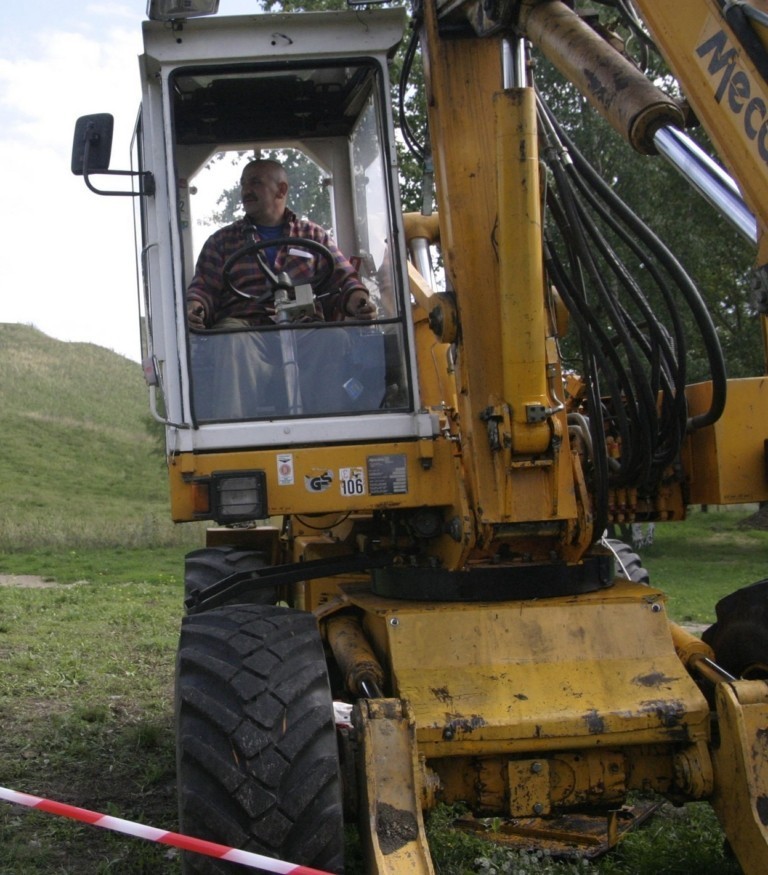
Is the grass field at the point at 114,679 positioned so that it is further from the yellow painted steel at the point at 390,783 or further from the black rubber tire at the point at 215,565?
the black rubber tire at the point at 215,565

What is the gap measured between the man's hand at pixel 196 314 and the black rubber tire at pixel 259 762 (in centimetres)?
143

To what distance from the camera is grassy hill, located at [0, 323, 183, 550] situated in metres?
23.2

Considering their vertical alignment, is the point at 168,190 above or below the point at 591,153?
below

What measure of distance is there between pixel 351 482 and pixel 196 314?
95 cm

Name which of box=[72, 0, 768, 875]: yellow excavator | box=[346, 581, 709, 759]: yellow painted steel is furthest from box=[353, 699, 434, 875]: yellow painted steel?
box=[346, 581, 709, 759]: yellow painted steel

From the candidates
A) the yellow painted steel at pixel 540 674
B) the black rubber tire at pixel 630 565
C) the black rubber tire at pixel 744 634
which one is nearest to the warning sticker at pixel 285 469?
the yellow painted steel at pixel 540 674

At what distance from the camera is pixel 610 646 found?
14.6 ft

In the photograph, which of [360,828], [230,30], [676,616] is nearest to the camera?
[360,828]

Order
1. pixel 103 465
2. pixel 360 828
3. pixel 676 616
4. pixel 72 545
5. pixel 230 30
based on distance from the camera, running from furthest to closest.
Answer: pixel 103 465, pixel 72 545, pixel 676 616, pixel 230 30, pixel 360 828

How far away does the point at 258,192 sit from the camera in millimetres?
5418

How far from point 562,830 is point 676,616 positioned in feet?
25.1

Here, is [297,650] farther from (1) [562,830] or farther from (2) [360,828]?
(1) [562,830]

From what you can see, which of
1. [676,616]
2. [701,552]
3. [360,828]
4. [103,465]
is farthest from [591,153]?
[103,465]

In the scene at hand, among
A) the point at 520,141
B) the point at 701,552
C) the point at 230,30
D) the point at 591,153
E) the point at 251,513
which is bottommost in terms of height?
the point at 701,552
